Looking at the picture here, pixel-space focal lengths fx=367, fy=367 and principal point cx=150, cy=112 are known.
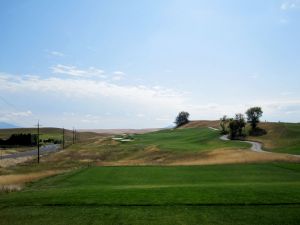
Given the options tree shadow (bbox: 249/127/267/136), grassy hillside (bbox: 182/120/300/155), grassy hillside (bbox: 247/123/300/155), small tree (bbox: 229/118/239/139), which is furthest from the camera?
small tree (bbox: 229/118/239/139)

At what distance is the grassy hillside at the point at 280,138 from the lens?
248 ft

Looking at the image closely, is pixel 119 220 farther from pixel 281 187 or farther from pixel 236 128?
pixel 236 128

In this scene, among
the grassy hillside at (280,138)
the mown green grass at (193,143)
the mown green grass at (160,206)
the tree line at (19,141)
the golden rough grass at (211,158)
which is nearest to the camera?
the mown green grass at (160,206)

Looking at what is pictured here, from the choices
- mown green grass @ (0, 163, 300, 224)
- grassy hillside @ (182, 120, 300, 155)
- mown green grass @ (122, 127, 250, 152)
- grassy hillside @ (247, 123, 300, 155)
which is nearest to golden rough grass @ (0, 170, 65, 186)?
mown green grass @ (0, 163, 300, 224)

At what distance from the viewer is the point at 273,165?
160ft

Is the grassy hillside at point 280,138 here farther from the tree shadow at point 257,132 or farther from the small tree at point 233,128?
the small tree at point 233,128

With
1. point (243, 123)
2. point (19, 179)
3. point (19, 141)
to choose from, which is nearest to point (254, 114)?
point (243, 123)

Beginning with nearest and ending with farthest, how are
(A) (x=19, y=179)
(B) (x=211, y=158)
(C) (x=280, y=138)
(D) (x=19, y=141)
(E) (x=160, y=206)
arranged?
(E) (x=160, y=206) < (A) (x=19, y=179) < (B) (x=211, y=158) < (C) (x=280, y=138) < (D) (x=19, y=141)

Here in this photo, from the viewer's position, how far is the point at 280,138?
92.1 m

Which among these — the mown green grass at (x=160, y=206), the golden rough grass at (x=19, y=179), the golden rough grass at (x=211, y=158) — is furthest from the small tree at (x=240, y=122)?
the mown green grass at (x=160, y=206)

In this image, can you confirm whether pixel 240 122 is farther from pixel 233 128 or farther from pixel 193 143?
pixel 193 143

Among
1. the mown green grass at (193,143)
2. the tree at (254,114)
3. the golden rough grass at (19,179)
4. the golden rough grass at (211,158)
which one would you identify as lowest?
the golden rough grass at (19,179)

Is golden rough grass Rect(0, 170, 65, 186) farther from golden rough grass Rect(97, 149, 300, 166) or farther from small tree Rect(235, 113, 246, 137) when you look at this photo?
small tree Rect(235, 113, 246, 137)

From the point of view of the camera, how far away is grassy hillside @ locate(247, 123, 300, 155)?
248 ft
